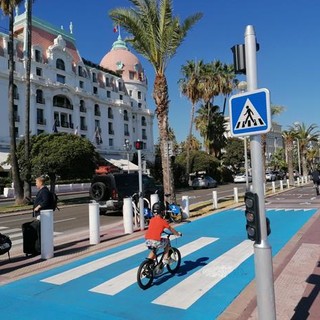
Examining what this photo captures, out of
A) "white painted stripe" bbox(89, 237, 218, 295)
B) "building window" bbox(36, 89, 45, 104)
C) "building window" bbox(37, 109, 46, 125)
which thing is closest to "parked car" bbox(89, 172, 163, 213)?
"white painted stripe" bbox(89, 237, 218, 295)

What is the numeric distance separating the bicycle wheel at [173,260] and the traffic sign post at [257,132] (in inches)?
114

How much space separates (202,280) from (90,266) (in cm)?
240

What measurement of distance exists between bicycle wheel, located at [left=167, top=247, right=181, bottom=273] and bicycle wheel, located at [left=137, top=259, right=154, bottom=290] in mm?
564

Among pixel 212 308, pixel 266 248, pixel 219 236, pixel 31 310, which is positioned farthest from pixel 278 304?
pixel 219 236

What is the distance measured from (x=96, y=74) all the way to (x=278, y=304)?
201ft

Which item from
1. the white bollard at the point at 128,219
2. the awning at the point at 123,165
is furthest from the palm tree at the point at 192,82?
the white bollard at the point at 128,219

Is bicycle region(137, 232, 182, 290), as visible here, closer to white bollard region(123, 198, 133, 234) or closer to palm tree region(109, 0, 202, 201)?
white bollard region(123, 198, 133, 234)

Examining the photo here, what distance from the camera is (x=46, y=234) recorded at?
28.0ft

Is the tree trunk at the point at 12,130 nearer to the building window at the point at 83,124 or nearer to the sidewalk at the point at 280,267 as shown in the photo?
the sidewalk at the point at 280,267

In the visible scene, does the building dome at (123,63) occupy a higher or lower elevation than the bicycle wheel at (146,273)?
higher

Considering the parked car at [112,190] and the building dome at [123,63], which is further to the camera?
the building dome at [123,63]

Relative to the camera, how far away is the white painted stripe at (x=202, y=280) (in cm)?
553

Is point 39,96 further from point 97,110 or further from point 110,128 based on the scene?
point 110,128

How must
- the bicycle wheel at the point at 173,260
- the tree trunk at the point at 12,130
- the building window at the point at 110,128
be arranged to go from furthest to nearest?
the building window at the point at 110,128 → the tree trunk at the point at 12,130 → the bicycle wheel at the point at 173,260
